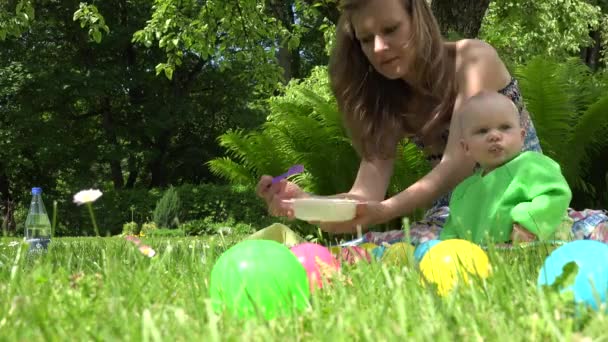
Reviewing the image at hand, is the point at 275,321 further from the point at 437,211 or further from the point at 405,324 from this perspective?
the point at 437,211

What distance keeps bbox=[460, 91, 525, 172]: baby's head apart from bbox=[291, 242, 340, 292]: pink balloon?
1.08 metres

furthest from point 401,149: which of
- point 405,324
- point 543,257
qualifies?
point 405,324

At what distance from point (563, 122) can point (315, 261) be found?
165 inches

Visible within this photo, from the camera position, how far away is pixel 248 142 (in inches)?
261

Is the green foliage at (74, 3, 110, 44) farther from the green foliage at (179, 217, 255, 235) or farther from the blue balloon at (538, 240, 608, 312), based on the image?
the green foliage at (179, 217, 255, 235)

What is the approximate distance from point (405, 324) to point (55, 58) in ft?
83.5

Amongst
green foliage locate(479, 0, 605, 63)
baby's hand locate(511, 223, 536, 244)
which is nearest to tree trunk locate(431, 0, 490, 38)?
baby's hand locate(511, 223, 536, 244)

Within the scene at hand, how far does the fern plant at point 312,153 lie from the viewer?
231 inches

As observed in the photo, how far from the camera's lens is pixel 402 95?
3762 millimetres

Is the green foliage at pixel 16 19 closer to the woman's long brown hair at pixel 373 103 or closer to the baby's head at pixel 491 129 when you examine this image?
the woman's long brown hair at pixel 373 103

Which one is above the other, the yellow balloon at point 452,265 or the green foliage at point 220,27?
the green foliage at point 220,27

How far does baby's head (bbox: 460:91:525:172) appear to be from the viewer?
3.00 metres

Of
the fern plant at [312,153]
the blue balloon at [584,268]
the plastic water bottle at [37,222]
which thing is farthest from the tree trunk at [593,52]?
the blue balloon at [584,268]

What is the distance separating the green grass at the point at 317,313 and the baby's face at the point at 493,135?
1088mm
